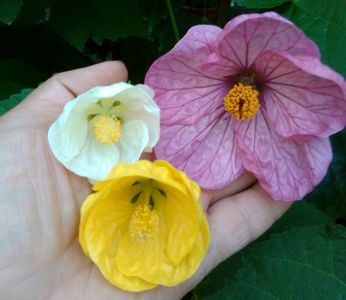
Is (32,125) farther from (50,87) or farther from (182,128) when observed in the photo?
(182,128)

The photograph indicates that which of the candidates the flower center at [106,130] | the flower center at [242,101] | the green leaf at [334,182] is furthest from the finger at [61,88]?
the green leaf at [334,182]

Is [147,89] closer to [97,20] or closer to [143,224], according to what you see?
[143,224]

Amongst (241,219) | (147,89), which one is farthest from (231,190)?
(147,89)

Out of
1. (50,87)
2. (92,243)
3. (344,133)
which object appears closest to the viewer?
(92,243)

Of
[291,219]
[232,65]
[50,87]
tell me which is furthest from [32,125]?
[291,219]

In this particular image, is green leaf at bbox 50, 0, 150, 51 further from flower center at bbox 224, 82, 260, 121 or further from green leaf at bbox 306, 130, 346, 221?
green leaf at bbox 306, 130, 346, 221

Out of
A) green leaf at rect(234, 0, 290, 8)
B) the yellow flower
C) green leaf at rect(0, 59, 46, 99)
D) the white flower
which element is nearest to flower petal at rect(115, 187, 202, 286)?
the yellow flower
